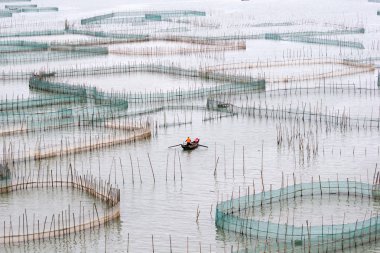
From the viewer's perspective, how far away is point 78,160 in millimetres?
20359

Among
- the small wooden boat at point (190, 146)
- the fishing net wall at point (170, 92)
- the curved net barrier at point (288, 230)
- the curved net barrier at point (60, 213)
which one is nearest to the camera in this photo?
the curved net barrier at point (288, 230)

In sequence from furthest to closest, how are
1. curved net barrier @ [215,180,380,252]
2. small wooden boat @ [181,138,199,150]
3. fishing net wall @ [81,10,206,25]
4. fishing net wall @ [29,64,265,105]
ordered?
fishing net wall @ [81,10,206,25]
fishing net wall @ [29,64,265,105]
small wooden boat @ [181,138,199,150]
curved net barrier @ [215,180,380,252]

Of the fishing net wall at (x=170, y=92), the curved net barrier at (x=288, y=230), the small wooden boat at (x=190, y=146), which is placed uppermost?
the fishing net wall at (x=170, y=92)

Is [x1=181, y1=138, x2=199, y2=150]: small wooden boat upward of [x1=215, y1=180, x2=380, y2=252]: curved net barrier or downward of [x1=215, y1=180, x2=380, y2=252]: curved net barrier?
upward

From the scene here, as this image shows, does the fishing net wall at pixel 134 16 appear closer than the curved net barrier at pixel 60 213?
No

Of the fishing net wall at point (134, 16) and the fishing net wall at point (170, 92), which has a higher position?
the fishing net wall at point (134, 16)

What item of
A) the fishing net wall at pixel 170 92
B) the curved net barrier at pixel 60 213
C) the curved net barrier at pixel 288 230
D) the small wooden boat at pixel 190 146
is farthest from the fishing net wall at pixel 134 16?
the curved net barrier at pixel 288 230

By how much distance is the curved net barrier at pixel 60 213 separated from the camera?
15047 mm

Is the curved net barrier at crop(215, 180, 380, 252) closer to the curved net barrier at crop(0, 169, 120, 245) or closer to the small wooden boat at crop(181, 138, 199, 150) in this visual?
the curved net barrier at crop(0, 169, 120, 245)

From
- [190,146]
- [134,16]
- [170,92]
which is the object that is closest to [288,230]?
[190,146]

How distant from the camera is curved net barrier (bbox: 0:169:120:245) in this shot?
592 inches

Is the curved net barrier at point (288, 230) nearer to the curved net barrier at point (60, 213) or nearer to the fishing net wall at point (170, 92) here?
the curved net barrier at point (60, 213)

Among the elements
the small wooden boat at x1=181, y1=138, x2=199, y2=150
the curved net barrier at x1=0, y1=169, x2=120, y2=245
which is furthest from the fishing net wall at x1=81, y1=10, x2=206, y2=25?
the curved net barrier at x1=0, y1=169, x2=120, y2=245

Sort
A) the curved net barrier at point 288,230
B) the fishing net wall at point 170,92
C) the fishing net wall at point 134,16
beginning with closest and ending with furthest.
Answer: the curved net barrier at point 288,230 < the fishing net wall at point 170,92 < the fishing net wall at point 134,16
